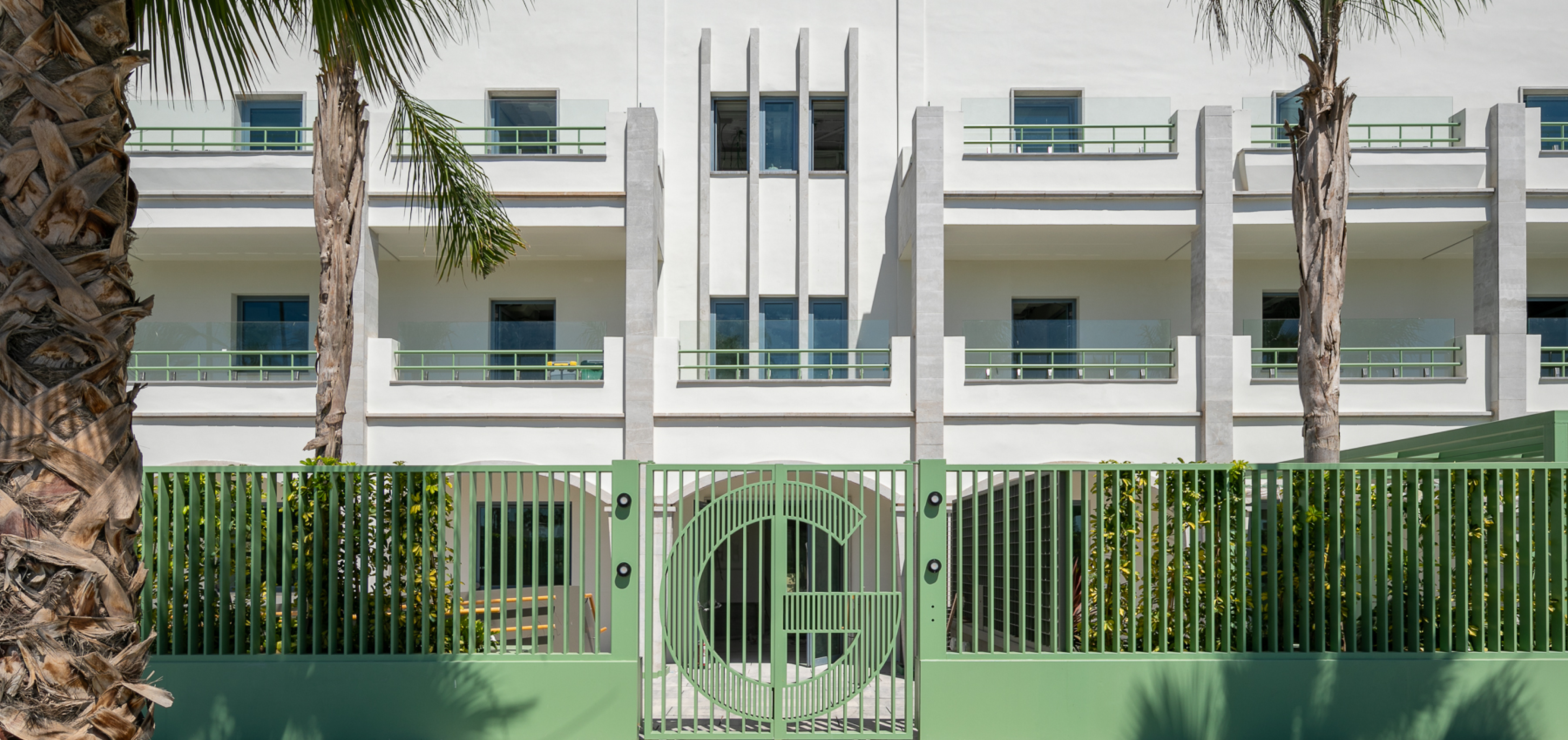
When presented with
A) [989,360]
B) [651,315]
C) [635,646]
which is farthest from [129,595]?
[989,360]

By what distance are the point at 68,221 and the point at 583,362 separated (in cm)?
1065

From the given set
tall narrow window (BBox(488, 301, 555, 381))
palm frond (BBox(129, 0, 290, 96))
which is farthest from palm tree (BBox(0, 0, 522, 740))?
tall narrow window (BBox(488, 301, 555, 381))

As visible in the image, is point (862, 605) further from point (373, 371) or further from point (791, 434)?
point (373, 371)

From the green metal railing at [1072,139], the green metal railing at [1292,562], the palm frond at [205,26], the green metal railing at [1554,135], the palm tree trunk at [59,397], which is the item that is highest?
the green metal railing at [1554,135]

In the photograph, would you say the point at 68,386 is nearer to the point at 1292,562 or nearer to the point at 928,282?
the point at 1292,562

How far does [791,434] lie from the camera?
1367cm

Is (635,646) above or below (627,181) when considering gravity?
below

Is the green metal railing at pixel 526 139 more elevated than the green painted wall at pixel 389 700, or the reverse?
the green metal railing at pixel 526 139

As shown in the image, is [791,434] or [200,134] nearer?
[791,434]

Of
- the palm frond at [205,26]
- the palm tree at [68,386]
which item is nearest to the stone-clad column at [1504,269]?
the palm frond at [205,26]

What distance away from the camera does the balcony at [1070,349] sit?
14.0 m

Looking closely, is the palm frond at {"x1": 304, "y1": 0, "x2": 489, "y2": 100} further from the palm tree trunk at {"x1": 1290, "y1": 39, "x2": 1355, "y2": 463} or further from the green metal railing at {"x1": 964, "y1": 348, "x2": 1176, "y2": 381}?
the green metal railing at {"x1": 964, "y1": 348, "x2": 1176, "y2": 381}

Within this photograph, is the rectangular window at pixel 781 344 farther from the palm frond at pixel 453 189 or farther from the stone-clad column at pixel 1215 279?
the stone-clad column at pixel 1215 279

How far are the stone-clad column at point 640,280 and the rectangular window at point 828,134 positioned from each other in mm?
3043
